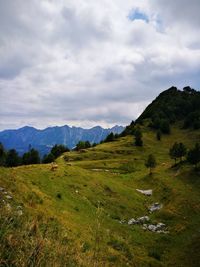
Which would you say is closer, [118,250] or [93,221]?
[118,250]

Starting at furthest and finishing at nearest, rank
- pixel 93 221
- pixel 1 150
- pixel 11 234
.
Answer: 1. pixel 1 150
2. pixel 93 221
3. pixel 11 234

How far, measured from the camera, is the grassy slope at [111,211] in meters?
25.4

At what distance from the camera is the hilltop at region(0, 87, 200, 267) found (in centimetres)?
927

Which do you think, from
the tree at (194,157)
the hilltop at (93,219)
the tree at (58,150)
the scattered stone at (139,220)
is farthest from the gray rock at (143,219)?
the tree at (58,150)

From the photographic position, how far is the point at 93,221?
35344mm

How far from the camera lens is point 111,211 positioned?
47.4 metres

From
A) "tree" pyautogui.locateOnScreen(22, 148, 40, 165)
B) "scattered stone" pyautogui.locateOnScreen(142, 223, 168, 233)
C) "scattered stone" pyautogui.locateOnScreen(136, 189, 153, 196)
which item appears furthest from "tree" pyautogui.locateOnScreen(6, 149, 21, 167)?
"scattered stone" pyautogui.locateOnScreen(142, 223, 168, 233)

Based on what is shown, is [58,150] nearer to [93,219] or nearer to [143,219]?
[143,219]

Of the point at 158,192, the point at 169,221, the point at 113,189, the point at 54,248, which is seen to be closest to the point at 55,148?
the point at 158,192

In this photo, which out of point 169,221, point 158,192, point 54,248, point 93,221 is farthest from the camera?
point 158,192

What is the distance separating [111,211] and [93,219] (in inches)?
436

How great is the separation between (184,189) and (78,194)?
118 ft

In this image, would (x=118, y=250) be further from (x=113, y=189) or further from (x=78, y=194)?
(x=113, y=189)

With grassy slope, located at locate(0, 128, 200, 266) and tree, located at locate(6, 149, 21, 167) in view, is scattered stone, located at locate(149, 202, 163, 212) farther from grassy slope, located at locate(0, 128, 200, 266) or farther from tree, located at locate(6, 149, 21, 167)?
tree, located at locate(6, 149, 21, 167)
